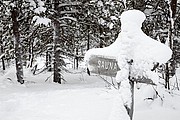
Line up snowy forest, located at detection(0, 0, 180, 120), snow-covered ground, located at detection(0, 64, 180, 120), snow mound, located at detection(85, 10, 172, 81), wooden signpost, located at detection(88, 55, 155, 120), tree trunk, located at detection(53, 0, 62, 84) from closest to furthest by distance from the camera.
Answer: snow mound, located at detection(85, 10, 172, 81)
wooden signpost, located at detection(88, 55, 155, 120)
snow-covered ground, located at detection(0, 64, 180, 120)
snowy forest, located at detection(0, 0, 180, 120)
tree trunk, located at detection(53, 0, 62, 84)

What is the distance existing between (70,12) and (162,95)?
24.3 feet

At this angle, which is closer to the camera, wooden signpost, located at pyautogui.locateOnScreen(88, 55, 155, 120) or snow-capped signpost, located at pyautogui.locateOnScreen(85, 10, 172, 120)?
snow-capped signpost, located at pyautogui.locateOnScreen(85, 10, 172, 120)

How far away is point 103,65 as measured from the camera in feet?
14.1

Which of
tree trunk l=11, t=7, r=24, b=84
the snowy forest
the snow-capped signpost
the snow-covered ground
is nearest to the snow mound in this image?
the snow-capped signpost

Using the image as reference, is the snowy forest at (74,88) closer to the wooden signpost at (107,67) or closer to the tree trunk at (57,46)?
the tree trunk at (57,46)

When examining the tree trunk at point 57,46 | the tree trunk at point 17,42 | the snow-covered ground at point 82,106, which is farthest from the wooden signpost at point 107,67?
the tree trunk at point 57,46

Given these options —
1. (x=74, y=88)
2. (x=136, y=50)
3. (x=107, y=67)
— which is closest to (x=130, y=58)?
(x=136, y=50)

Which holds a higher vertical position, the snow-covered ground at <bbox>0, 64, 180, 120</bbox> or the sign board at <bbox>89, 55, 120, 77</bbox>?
the sign board at <bbox>89, 55, 120, 77</bbox>

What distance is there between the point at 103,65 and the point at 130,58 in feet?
1.60

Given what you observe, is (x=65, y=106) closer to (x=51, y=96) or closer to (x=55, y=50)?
(x=51, y=96)

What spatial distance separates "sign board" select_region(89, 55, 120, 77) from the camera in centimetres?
420

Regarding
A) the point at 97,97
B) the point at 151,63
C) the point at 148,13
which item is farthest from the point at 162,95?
the point at 148,13

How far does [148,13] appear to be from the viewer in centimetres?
1222

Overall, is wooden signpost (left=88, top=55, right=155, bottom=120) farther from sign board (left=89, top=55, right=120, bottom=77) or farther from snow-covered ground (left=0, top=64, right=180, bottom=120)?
snow-covered ground (left=0, top=64, right=180, bottom=120)
